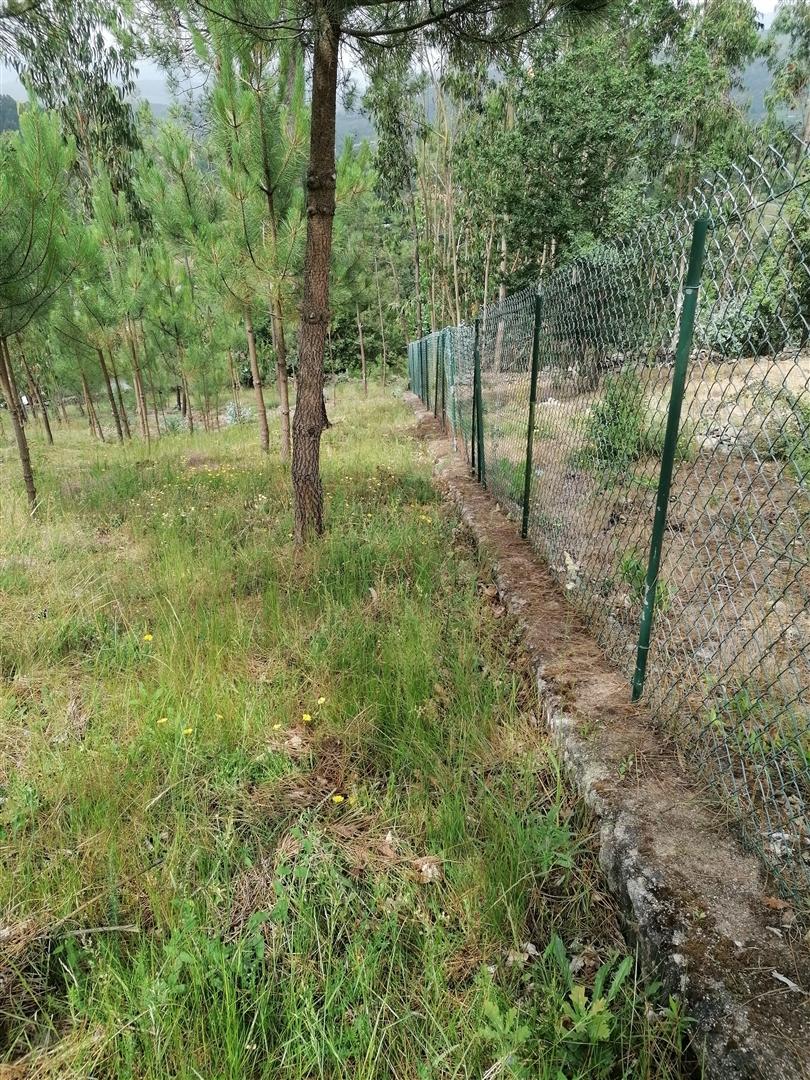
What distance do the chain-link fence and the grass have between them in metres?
0.55

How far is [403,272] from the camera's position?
77.6 ft

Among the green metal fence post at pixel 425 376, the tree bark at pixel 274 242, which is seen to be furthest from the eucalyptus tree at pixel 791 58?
the tree bark at pixel 274 242

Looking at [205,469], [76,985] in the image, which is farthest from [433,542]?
[205,469]

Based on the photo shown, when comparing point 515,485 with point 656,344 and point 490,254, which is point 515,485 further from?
point 490,254

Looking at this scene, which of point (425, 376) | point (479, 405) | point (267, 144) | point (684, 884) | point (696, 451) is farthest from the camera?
point (425, 376)

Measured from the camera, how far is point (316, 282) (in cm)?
383

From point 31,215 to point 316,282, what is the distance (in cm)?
325

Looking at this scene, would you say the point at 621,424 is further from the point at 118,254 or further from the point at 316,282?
the point at 118,254

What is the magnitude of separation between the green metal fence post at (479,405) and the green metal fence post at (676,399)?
361 cm

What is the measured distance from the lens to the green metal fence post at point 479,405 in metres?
5.26

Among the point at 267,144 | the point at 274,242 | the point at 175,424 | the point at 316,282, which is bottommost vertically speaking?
the point at 175,424

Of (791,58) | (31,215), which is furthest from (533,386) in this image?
(791,58)

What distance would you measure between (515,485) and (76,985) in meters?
3.79

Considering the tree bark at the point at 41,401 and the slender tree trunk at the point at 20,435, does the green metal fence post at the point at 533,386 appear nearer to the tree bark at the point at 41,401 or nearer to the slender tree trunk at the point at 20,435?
the slender tree trunk at the point at 20,435
